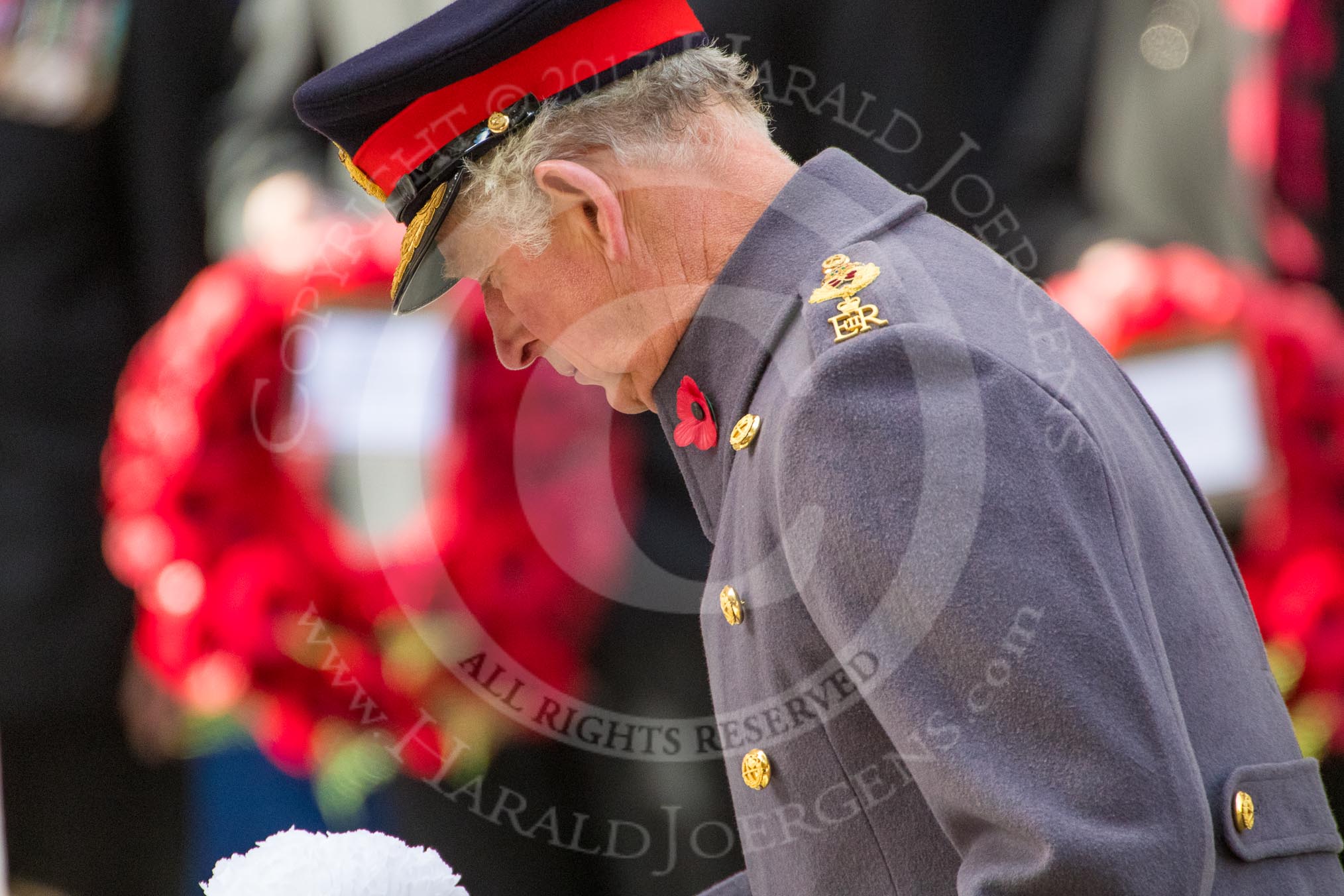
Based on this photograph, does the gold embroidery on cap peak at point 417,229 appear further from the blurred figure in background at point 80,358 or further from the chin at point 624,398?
the blurred figure in background at point 80,358

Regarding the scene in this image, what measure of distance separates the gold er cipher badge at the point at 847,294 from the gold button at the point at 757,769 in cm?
32

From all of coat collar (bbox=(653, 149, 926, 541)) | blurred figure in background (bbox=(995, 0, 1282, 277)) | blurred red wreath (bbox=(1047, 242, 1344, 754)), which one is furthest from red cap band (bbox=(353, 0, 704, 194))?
blurred figure in background (bbox=(995, 0, 1282, 277))

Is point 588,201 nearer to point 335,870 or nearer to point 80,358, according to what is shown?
point 335,870

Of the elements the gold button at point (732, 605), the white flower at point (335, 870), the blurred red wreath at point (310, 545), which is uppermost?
the gold button at point (732, 605)

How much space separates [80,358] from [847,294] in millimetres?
1924

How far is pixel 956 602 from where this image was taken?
2.86 feet

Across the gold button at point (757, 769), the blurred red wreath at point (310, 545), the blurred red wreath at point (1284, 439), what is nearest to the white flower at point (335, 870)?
the gold button at point (757, 769)

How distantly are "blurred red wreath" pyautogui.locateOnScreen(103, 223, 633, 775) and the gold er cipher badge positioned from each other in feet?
3.32

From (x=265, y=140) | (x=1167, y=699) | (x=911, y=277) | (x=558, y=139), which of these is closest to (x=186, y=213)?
(x=265, y=140)

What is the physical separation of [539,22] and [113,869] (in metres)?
2.07

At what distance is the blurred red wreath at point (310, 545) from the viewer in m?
1.98

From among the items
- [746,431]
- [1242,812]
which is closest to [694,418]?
[746,431]

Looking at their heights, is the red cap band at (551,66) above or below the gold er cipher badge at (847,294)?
above

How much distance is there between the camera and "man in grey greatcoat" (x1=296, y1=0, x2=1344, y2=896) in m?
0.86
